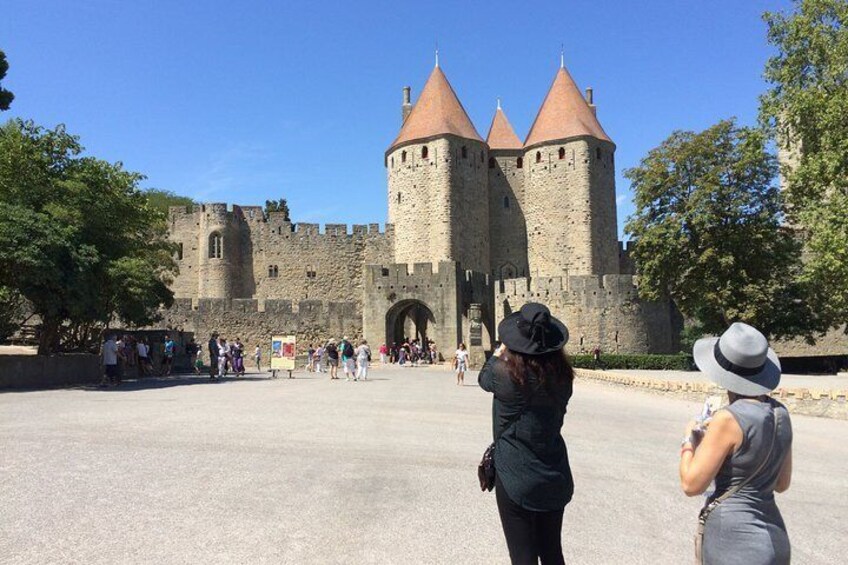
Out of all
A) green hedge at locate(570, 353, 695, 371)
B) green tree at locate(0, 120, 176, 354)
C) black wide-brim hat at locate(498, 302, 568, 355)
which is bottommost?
green hedge at locate(570, 353, 695, 371)

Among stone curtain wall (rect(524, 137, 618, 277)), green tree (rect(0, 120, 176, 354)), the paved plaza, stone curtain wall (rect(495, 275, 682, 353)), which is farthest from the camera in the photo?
stone curtain wall (rect(524, 137, 618, 277))

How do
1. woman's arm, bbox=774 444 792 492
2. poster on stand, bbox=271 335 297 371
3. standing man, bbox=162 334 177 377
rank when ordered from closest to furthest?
woman's arm, bbox=774 444 792 492
poster on stand, bbox=271 335 297 371
standing man, bbox=162 334 177 377

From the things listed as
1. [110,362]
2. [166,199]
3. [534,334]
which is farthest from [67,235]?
[166,199]

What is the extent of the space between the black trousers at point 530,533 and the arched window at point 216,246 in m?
44.2

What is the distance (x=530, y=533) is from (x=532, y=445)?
0.41 metres

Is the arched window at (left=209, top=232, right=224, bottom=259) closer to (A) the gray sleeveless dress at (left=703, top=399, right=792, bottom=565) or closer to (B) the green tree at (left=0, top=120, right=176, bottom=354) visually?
(B) the green tree at (left=0, top=120, right=176, bottom=354)

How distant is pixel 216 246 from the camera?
149ft

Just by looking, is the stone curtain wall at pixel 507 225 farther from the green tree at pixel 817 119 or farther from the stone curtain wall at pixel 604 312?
the green tree at pixel 817 119

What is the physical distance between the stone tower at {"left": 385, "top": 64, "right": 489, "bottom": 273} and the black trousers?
37653mm

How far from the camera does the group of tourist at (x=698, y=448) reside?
275cm

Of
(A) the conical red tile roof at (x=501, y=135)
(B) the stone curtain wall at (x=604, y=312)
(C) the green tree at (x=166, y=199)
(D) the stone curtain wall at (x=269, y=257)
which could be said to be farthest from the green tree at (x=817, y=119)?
(C) the green tree at (x=166, y=199)

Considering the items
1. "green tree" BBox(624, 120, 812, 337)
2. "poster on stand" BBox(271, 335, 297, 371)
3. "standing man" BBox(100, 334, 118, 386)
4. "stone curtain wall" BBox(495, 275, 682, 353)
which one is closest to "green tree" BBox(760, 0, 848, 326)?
"green tree" BBox(624, 120, 812, 337)

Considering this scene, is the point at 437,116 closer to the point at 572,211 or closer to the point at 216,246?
the point at 572,211

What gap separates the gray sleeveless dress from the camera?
2.70 metres
